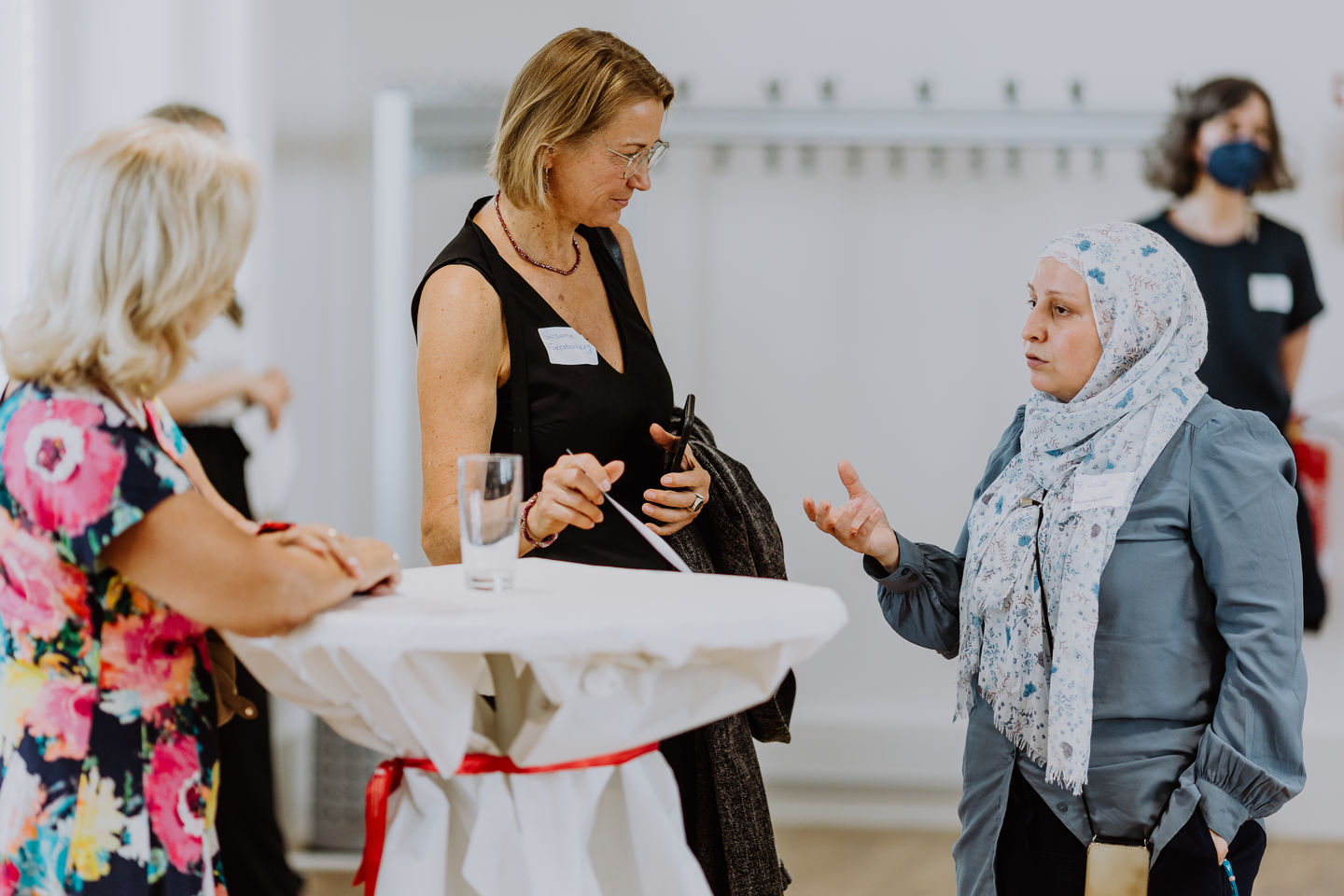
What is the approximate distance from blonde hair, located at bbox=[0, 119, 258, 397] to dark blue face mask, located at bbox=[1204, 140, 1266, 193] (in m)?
3.20

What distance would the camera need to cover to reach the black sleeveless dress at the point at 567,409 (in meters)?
1.85

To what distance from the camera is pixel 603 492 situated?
1.69 m

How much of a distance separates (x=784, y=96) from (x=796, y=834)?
2.41m

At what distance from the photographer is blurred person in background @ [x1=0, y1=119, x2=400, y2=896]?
126 cm

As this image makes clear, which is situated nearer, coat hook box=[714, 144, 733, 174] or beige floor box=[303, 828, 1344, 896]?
beige floor box=[303, 828, 1344, 896]

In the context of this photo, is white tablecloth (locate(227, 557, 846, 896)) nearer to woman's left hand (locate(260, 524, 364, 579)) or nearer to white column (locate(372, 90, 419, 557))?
woman's left hand (locate(260, 524, 364, 579))

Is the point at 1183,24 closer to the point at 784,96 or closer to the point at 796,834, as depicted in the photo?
the point at 784,96

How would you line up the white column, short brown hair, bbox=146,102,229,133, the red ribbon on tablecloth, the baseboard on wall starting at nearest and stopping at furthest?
the red ribbon on tablecloth, short brown hair, bbox=146,102,229,133, the white column, the baseboard on wall

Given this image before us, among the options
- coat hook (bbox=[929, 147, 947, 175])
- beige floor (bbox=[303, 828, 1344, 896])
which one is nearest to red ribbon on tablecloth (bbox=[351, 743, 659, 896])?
beige floor (bbox=[303, 828, 1344, 896])

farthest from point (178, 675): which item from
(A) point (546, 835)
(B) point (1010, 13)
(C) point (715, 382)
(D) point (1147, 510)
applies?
(B) point (1010, 13)

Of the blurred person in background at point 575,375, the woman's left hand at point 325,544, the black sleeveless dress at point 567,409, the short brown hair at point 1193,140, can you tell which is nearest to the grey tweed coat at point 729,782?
the blurred person in background at point 575,375

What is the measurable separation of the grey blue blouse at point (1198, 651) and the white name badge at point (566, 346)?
81cm

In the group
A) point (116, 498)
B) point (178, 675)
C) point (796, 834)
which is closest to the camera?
point (116, 498)

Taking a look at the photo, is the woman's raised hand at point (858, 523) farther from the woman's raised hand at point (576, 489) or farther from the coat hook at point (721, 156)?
the coat hook at point (721, 156)
